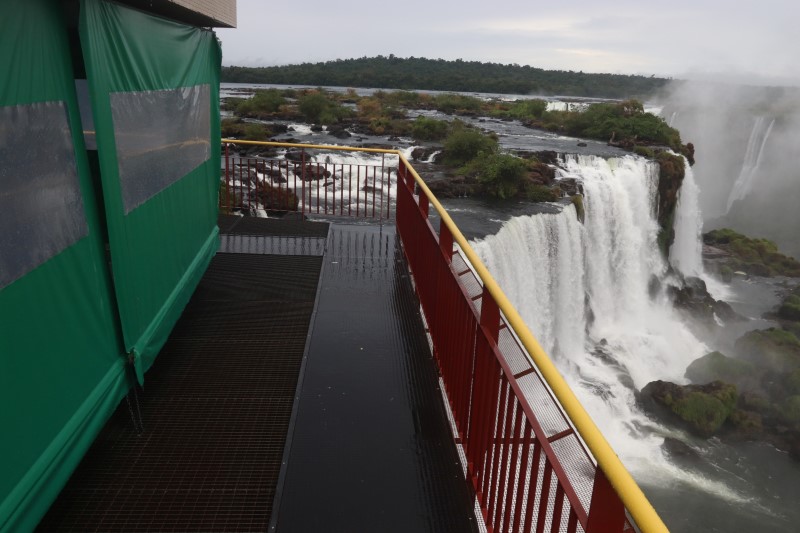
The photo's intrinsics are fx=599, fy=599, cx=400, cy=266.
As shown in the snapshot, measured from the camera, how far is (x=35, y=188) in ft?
8.25

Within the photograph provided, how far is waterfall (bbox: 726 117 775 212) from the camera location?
47.7 metres

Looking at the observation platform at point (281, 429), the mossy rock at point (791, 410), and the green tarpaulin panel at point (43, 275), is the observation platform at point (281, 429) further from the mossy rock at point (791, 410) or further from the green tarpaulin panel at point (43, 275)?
the mossy rock at point (791, 410)

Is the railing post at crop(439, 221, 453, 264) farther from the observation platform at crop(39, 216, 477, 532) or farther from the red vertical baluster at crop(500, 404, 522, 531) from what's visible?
the red vertical baluster at crop(500, 404, 522, 531)

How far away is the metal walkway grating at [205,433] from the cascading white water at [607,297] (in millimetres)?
6583

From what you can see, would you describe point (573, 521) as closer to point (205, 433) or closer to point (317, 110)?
point (205, 433)

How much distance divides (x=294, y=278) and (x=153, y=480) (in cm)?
310

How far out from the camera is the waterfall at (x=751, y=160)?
4766 centimetres

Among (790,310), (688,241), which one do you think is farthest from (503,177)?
(790,310)

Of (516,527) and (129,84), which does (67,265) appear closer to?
(129,84)

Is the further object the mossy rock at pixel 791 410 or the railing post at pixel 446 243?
the mossy rock at pixel 791 410

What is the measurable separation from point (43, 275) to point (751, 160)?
58458mm

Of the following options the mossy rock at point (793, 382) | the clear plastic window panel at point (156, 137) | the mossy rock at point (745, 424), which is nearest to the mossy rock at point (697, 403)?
the mossy rock at point (745, 424)

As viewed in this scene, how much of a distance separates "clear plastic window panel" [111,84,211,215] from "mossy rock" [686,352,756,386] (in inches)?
554

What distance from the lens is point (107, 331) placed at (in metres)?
3.30
